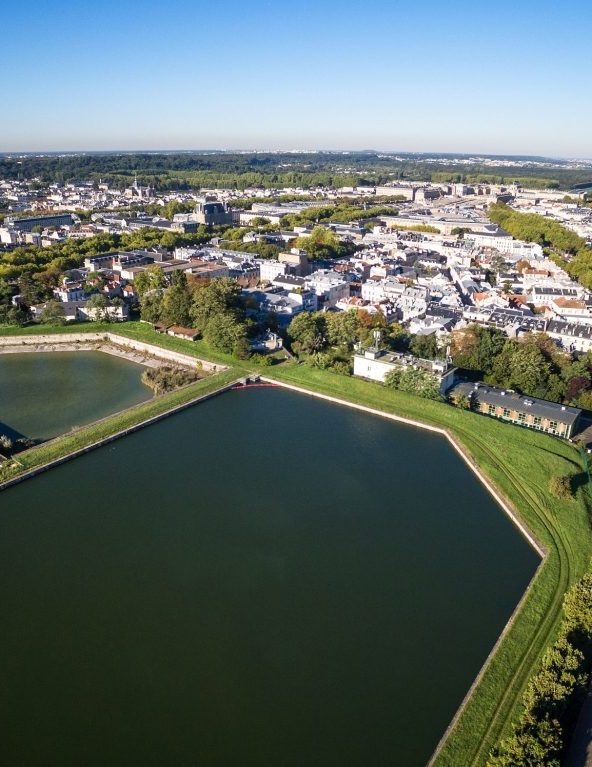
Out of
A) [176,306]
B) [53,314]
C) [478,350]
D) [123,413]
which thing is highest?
[176,306]

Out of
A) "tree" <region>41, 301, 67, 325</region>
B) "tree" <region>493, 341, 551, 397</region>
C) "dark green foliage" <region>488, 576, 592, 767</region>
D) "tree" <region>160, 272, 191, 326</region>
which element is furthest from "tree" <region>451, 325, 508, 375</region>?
"tree" <region>41, 301, 67, 325</region>

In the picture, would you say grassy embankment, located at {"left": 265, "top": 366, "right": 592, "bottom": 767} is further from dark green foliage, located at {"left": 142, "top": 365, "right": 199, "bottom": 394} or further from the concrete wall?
the concrete wall

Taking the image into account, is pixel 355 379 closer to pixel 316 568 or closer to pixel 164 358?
pixel 164 358

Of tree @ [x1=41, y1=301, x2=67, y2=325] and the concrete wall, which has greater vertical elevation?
tree @ [x1=41, y1=301, x2=67, y2=325]

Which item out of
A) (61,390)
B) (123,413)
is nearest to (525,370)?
(123,413)

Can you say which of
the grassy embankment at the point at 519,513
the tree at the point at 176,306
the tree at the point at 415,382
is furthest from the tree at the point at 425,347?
the tree at the point at 176,306

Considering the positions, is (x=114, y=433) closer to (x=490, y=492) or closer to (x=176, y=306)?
(x=176, y=306)

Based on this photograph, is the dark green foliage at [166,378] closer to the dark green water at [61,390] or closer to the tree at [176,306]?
the dark green water at [61,390]
